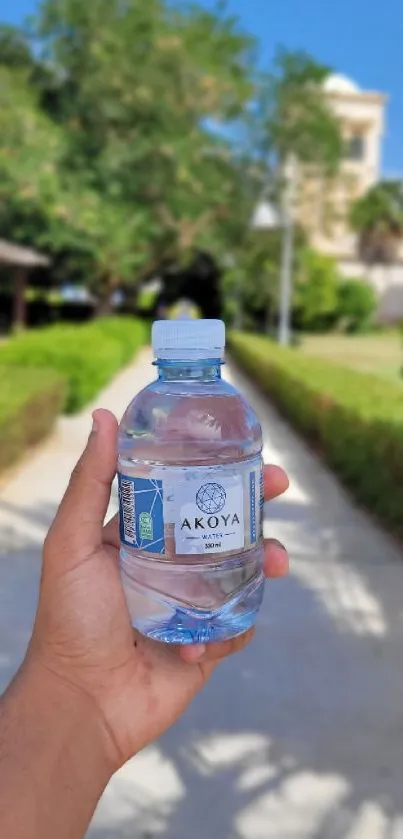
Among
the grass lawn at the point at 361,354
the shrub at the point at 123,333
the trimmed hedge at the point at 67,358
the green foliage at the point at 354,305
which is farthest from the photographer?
the green foliage at the point at 354,305

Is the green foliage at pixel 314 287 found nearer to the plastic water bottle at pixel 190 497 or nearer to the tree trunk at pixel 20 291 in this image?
the tree trunk at pixel 20 291

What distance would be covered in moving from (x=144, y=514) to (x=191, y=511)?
13 centimetres

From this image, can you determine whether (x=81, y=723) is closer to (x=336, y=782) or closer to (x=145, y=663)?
(x=145, y=663)

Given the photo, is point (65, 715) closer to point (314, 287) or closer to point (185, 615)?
point (185, 615)

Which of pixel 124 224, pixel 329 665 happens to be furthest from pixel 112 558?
pixel 124 224

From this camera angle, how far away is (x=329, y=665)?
4207 mm

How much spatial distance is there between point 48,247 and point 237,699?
25.8 m

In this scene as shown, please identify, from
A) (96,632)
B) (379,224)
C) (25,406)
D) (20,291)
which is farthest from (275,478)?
(379,224)

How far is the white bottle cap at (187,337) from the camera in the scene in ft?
6.32

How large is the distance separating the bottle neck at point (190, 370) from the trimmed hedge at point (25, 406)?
18.0ft

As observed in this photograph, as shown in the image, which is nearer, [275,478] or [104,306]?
[275,478]

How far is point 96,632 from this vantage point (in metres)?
1.91

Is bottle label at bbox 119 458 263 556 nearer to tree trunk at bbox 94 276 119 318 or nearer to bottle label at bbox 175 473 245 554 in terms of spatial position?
bottle label at bbox 175 473 245 554

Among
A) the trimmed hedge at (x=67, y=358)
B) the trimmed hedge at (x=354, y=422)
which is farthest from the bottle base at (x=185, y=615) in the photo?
the trimmed hedge at (x=67, y=358)
